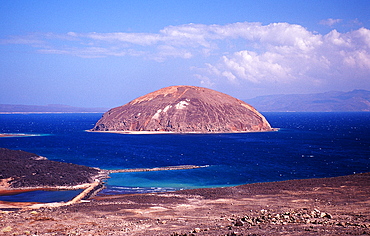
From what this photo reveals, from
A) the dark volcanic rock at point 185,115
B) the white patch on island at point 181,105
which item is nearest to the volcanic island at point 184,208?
the dark volcanic rock at point 185,115

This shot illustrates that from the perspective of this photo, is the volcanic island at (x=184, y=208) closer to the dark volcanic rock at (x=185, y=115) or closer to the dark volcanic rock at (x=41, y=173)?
the dark volcanic rock at (x=41, y=173)

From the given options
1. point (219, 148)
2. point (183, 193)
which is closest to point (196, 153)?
point (219, 148)

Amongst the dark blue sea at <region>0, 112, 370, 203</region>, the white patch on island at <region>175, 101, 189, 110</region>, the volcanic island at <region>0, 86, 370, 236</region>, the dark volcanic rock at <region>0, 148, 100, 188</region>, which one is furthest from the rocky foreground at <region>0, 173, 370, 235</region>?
the white patch on island at <region>175, 101, 189, 110</region>

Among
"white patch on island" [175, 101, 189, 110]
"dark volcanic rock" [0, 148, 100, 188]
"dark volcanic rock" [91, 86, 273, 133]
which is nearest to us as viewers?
"dark volcanic rock" [0, 148, 100, 188]

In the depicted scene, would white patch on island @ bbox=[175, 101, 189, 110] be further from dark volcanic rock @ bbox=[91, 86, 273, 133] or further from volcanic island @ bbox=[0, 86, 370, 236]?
volcanic island @ bbox=[0, 86, 370, 236]

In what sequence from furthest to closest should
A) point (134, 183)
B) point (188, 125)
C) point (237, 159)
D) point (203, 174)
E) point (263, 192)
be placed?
point (188, 125) → point (237, 159) → point (203, 174) → point (134, 183) → point (263, 192)

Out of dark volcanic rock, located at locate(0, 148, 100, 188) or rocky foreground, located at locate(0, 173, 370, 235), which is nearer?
rocky foreground, located at locate(0, 173, 370, 235)

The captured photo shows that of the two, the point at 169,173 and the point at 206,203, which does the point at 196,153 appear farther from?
the point at 206,203

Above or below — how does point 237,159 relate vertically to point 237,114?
below
